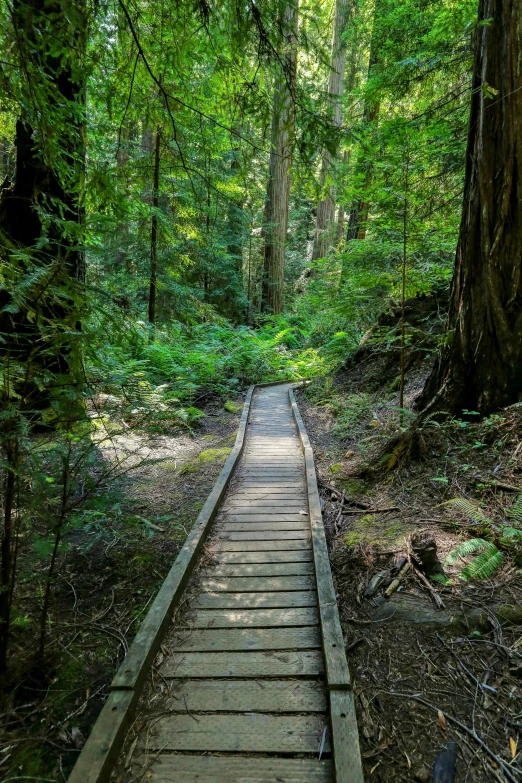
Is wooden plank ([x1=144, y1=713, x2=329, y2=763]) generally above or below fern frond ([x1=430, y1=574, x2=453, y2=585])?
below

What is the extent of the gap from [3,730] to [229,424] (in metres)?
6.71

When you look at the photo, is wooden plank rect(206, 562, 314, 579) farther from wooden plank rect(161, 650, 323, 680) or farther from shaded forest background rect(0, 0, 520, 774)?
wooden plank rect(161, 650, 323, 680)

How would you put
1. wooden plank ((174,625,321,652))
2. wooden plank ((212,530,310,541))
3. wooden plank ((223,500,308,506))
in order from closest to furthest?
1. wooden plank ((174,625,321,652))
2. wooden plank ((212,530,310,541))
3. wooden plank ((223,500,308,506))

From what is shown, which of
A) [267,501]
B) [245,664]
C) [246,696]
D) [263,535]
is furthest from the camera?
[267,501]

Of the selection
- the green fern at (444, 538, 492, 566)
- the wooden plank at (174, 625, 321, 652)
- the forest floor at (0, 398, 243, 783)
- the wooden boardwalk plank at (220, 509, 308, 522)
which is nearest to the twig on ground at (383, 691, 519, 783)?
the wooden plank at (174, 625, 321, 652)

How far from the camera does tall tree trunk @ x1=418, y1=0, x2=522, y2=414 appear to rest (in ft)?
15.2

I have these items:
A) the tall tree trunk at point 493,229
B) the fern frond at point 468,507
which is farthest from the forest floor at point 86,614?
the tall tree trunk at point 493,229

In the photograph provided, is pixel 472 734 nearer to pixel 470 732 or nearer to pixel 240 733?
pixel 470 732

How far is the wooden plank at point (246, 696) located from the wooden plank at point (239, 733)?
0.04m

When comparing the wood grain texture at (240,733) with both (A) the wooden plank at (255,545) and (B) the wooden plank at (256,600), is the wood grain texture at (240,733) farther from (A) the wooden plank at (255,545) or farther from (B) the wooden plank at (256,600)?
(A) the wooden plank at (255,545)

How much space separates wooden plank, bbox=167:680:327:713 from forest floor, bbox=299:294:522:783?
0.29 meters

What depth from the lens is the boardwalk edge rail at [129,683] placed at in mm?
1936

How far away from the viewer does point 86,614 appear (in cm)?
323

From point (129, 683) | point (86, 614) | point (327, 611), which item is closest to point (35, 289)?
point (129, 683)
